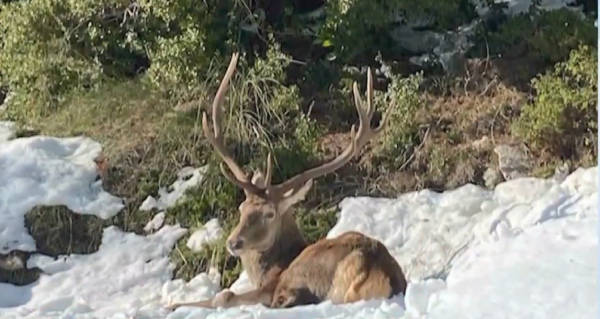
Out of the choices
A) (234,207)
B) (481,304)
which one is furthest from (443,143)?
(481,304)

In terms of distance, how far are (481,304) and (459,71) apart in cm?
377

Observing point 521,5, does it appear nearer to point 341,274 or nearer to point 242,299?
point 341,274

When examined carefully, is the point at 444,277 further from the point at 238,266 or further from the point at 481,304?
the point at 238,266

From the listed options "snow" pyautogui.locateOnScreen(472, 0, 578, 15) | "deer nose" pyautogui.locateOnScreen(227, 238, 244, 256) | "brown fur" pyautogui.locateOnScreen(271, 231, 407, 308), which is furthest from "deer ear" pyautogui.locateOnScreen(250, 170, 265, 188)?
"snow" pyautogui.locateOnScreen(472, 0, 578, 15)

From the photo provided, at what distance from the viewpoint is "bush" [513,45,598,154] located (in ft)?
26.6

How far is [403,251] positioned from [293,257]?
2.50ft

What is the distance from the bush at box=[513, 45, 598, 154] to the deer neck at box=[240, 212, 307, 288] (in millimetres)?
2014

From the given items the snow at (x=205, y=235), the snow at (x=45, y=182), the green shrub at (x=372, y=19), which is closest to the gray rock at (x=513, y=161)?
the green shrub at (x=372, y=19)

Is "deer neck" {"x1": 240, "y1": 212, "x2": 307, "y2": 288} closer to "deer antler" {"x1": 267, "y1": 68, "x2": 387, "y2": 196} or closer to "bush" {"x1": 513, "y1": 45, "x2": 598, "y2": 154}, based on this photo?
"deer antler" {"x1": 267, "y1": 68, "x2": 387, "y2": 196}

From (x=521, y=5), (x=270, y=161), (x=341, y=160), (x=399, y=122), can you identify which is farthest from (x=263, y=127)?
(x=521, y=5)

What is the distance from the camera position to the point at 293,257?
7.13 meters

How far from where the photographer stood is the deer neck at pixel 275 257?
7090 millimetres

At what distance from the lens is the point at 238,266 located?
7.76 m

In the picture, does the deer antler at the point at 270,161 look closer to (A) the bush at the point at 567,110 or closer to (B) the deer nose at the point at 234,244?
(B) the deer nose at the point at 234,244
